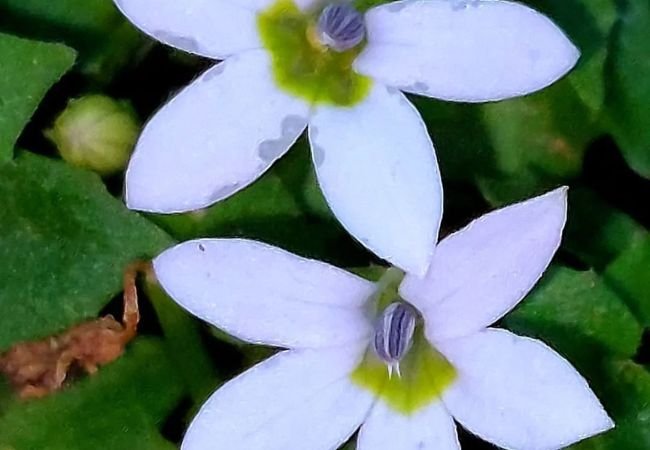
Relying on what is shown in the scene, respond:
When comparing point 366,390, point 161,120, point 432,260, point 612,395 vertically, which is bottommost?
point 612,395

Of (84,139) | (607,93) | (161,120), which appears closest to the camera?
(161,120)

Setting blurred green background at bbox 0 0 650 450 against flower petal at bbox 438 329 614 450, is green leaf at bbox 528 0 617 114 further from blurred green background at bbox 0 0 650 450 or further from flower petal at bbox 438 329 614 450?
flower petal at bbox 438 329 614 450

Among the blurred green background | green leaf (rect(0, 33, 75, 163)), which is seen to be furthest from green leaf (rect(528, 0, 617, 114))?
green leaf (rect(0, 33, 75, 163))

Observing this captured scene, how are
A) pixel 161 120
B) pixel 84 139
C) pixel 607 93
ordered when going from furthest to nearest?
pixel 607 93 → pixel 84 139 → pixel 161 120

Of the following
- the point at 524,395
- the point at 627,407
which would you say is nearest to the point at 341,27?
the point at 524,395

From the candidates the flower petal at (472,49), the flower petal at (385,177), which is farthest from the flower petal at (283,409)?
the flower petal at (472,49)

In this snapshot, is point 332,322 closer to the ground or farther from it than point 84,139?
closer to the ground

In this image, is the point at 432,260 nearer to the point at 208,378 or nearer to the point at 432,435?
the point at 432,435

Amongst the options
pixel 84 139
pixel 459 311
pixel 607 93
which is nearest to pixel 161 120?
pixel 84 139
